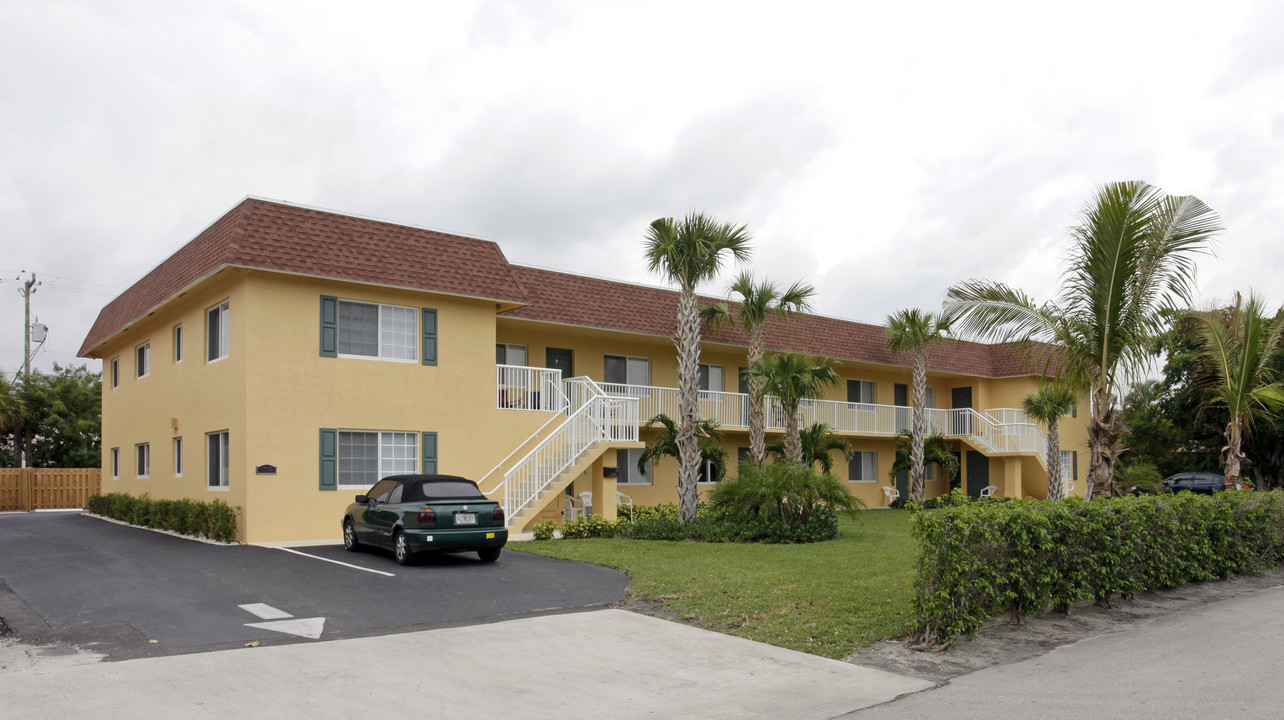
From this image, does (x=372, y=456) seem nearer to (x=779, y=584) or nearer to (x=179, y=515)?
(x=179, y=515)

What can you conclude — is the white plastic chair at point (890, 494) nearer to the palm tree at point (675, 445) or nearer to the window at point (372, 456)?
the palm tree at point (675, 445)

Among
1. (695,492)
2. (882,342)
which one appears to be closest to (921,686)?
(695,492)

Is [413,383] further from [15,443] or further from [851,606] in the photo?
[15,443]

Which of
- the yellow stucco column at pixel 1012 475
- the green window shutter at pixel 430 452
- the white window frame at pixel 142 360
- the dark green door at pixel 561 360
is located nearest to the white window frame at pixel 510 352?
the dark green door at pixel 561 360

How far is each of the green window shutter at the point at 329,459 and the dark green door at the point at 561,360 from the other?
7.48 metres

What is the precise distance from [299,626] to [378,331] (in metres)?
10.2

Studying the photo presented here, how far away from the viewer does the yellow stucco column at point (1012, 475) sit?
32.7 meters

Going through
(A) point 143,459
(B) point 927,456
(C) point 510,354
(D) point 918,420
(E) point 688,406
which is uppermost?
(C) point 510,354

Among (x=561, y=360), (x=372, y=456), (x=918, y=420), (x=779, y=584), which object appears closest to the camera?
(x=779, y=584)

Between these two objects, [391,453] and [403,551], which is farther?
[391,453]

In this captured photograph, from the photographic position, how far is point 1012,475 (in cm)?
3291

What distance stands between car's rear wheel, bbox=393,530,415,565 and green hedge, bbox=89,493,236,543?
15.8 feet

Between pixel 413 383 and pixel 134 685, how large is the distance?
12335 millimetres

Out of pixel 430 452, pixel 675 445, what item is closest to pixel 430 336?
pixel 430 452
